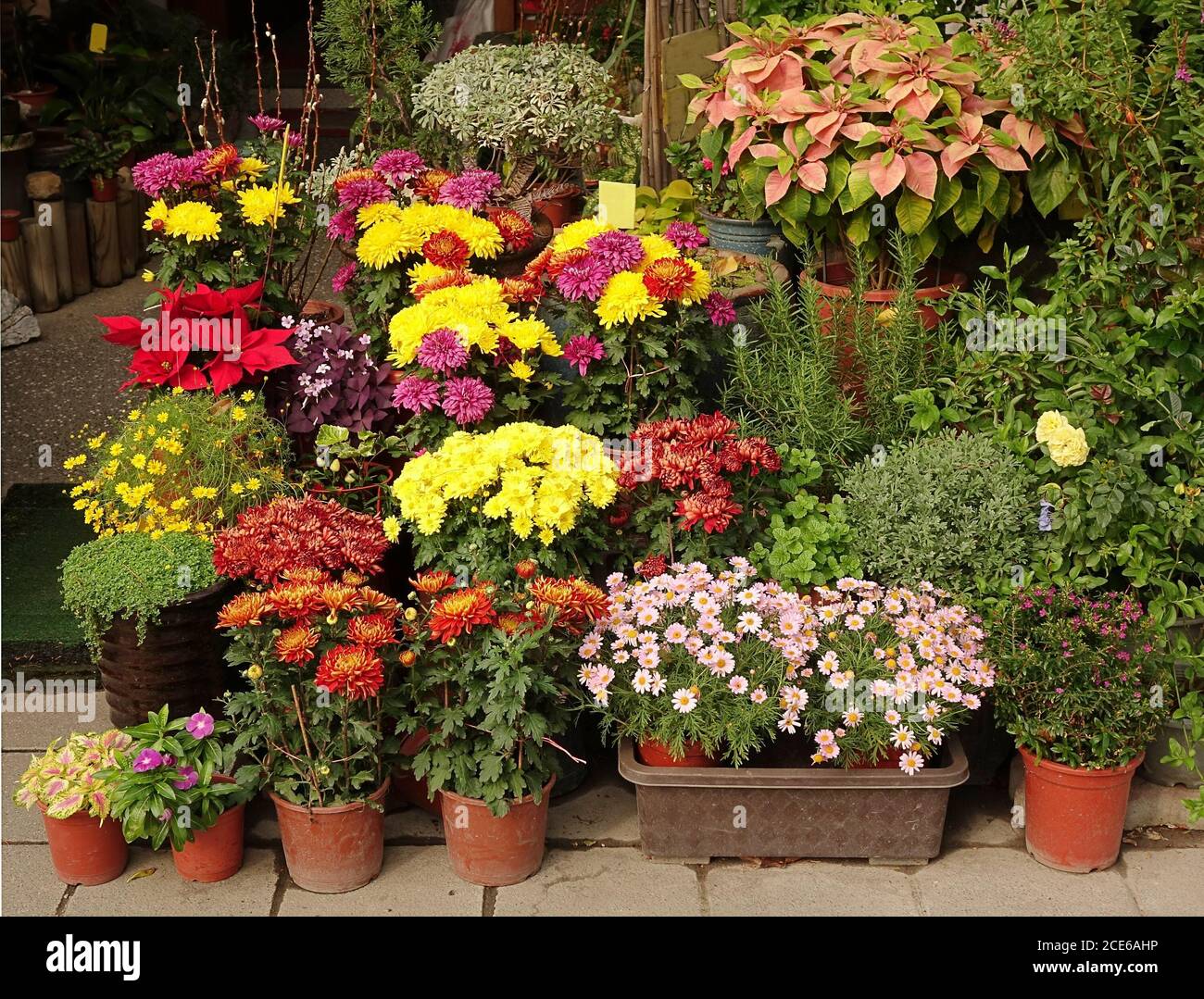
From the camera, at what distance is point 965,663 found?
3791mm

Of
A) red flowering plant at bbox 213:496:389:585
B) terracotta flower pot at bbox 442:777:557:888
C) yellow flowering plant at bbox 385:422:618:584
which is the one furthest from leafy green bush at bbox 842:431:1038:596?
red flowering plant at bbox 213:496:389:585


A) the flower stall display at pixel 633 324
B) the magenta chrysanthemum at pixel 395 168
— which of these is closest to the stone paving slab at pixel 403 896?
the flower stall display at pixel 633 324

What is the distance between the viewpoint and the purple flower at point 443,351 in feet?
12.8

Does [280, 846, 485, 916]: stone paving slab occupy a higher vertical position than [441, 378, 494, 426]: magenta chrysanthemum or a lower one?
lower

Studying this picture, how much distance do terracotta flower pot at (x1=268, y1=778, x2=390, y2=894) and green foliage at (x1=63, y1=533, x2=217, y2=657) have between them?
61 cm

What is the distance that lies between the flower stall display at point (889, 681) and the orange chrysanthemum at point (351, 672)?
1.07 meters

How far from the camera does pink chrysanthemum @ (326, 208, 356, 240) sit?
4551 mm

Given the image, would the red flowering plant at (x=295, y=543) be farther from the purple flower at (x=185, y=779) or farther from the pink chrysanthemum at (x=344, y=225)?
the pink chrysanthemum at (x=344, y=225)

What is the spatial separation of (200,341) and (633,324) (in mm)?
1325

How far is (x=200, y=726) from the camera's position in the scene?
3607mm

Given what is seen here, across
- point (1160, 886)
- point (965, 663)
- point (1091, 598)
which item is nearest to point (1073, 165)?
point (1091, 598)

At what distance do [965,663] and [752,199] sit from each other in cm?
183

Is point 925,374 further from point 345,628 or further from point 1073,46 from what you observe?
point 345,628

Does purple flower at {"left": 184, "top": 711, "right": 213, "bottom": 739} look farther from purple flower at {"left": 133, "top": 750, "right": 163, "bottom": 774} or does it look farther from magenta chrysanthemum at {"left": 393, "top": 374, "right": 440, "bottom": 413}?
magenta chrysanthemum at {"left": 393, "top": 374, "right": 440, "bottom": 413}
